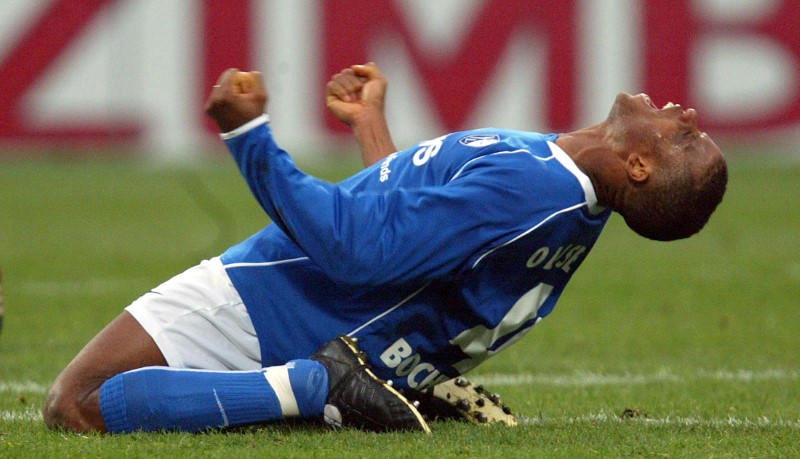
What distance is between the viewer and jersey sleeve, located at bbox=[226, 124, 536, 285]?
133 inches

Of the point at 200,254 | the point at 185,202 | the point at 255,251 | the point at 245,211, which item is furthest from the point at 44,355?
the point at 185,202

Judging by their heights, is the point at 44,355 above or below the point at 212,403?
below

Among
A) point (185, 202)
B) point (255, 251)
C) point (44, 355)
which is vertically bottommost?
point (185, 202)

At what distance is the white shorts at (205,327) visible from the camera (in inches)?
150

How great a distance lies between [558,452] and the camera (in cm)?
343

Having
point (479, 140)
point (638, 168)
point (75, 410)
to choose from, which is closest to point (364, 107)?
point (479, 140)

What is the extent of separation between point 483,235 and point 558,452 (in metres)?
0.60

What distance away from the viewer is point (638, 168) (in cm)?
365

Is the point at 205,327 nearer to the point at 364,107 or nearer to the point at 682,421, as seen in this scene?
the point at 364,107

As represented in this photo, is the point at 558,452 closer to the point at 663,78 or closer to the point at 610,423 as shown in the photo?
the point at 610,423

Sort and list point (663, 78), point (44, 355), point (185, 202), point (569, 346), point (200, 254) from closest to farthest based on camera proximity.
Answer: point (44, 355), point (569, 346), point (200, 254), point (185, 202), point (663, 78)

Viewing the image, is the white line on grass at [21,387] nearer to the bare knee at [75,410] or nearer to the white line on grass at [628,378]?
the bare knee at [75,410]

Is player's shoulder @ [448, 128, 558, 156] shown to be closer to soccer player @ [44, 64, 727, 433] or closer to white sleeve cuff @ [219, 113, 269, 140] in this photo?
soccer player @ [44, 64, 727, 433]

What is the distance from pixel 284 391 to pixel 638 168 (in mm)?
1159
